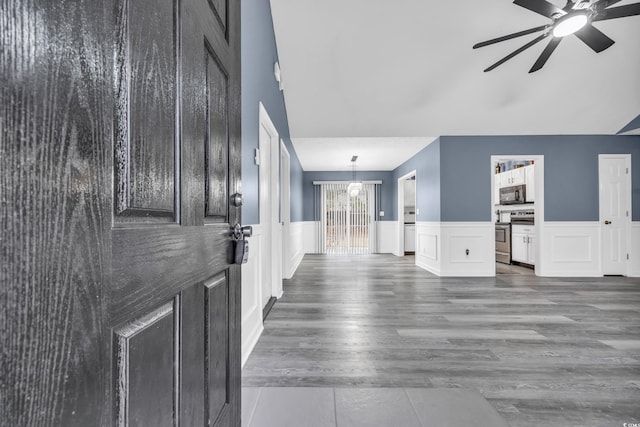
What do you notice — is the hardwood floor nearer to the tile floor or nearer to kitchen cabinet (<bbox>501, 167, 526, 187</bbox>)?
the tile floor

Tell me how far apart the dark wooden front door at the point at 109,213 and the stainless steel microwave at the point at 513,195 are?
6.58 m

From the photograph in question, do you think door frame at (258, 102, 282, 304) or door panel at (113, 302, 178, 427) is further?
door frame at (258, 102, 282, 304)

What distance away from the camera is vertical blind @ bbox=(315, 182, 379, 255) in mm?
8695

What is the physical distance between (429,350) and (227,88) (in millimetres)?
2158

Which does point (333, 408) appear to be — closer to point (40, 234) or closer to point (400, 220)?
point (40, 234)

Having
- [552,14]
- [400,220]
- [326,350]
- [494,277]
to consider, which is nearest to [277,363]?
[326,350]

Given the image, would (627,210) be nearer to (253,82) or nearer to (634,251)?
(634,251)

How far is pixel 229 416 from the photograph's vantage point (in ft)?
3.18

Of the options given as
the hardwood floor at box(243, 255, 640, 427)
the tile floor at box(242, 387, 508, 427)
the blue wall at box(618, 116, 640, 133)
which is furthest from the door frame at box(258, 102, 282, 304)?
the blue wall at box(618, 116, 640, 133)

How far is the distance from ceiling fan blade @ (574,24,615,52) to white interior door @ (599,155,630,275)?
3.21 m

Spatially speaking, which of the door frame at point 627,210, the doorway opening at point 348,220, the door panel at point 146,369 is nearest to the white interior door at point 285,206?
the doorway opening at point 348,220

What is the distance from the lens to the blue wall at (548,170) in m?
4.99

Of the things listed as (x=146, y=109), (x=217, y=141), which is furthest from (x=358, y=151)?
(x=146, y=109)

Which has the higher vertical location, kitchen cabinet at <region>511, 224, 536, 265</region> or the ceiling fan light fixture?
the ceiling fan light fixture
